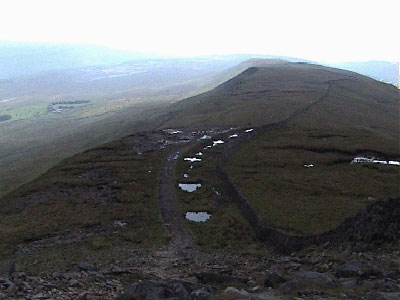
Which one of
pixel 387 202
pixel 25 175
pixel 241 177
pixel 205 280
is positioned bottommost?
pixel 25 175

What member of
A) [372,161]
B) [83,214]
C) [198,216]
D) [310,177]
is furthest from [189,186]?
[372,161]

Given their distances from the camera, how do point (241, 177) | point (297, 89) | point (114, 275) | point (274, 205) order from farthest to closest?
point (297, 89)
point (241, 177)
point (274, 205)
point (114, 275)

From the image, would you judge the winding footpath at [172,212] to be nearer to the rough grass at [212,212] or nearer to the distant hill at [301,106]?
the rough grass at [212,212]

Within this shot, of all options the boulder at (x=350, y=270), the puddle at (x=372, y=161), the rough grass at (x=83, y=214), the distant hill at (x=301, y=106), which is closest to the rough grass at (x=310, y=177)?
the puddle at (x=372, y=161)

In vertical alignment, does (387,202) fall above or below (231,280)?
above

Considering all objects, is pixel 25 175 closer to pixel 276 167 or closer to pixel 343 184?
pixel 276 167

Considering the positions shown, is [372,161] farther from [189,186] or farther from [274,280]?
[274,280]

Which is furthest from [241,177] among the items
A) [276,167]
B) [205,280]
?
[205,280]
